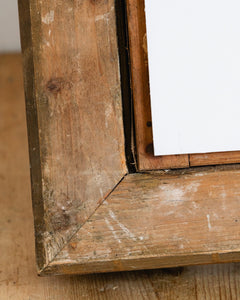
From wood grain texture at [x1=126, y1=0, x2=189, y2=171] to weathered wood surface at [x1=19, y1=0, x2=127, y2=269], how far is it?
0.02 m

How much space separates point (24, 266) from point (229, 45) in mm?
384

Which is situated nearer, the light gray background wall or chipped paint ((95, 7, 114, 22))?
chipped paint ((95, 7, 114, 22))

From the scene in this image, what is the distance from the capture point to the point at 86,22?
1.59 feet

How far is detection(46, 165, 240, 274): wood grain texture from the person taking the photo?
0.45m

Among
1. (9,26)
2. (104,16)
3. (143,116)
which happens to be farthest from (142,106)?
(9,26)

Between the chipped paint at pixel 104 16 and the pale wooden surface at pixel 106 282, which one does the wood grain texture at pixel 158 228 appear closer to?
the pale wooden surface at pixel 106 282

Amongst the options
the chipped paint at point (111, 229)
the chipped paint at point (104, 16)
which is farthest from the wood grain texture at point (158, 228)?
the chipped paint at point (104, 16)

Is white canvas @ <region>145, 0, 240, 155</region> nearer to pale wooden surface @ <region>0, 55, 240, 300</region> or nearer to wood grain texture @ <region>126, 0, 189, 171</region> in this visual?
wood grain texture @ <region>126, 0, 189, 171</region>

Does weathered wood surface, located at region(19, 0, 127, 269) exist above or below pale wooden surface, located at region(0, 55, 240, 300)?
above

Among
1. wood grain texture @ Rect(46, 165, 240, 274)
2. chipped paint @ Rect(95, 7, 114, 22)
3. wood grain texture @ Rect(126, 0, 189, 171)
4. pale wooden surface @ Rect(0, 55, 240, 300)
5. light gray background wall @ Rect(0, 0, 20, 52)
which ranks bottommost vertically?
pale wooden surface @ Rect(0, 55, 240, 300)

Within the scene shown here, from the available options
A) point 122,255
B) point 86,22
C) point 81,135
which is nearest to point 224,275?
point 122,255

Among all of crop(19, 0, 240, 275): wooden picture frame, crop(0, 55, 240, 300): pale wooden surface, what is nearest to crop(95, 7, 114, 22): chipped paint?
crop(19, 0, 240, 275): wooden picture frame

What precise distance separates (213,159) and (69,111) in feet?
0.59

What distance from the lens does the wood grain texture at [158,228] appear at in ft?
1.48
